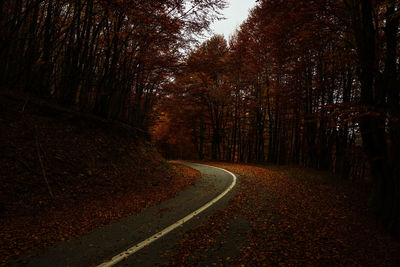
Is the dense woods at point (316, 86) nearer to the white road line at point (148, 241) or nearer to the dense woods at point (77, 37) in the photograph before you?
the dense woods at point (77, 37)

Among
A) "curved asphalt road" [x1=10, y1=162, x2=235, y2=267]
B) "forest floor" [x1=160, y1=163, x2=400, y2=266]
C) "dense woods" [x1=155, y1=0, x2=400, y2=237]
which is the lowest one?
→ "curved asphalt road" [x1=10, y1=162, x2=235, y2=267]

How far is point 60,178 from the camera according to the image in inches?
255

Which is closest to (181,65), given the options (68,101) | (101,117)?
(101,117)

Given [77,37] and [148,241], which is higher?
[77,37]

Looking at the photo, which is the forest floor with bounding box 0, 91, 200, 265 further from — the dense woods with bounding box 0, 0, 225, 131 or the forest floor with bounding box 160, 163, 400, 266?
the forest floor with bounding box 160, 163, 400, 266

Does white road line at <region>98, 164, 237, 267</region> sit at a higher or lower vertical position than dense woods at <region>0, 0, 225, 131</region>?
lower

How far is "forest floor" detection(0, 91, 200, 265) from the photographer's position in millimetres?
4582

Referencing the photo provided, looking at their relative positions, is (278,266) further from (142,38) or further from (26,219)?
(142,38)

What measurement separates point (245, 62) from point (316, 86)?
851cm

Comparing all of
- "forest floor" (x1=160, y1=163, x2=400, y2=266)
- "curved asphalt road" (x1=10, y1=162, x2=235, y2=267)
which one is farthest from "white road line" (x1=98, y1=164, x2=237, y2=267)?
"forest floor" (x1=160, y1=163, x2=400, y2=266)

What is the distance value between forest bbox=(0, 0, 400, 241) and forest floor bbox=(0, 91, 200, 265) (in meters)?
1.93

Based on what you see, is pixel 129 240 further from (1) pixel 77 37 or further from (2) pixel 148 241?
(1) pixel 77 37

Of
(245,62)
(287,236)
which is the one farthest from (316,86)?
(287,236)

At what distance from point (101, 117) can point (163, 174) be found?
17.2ft
